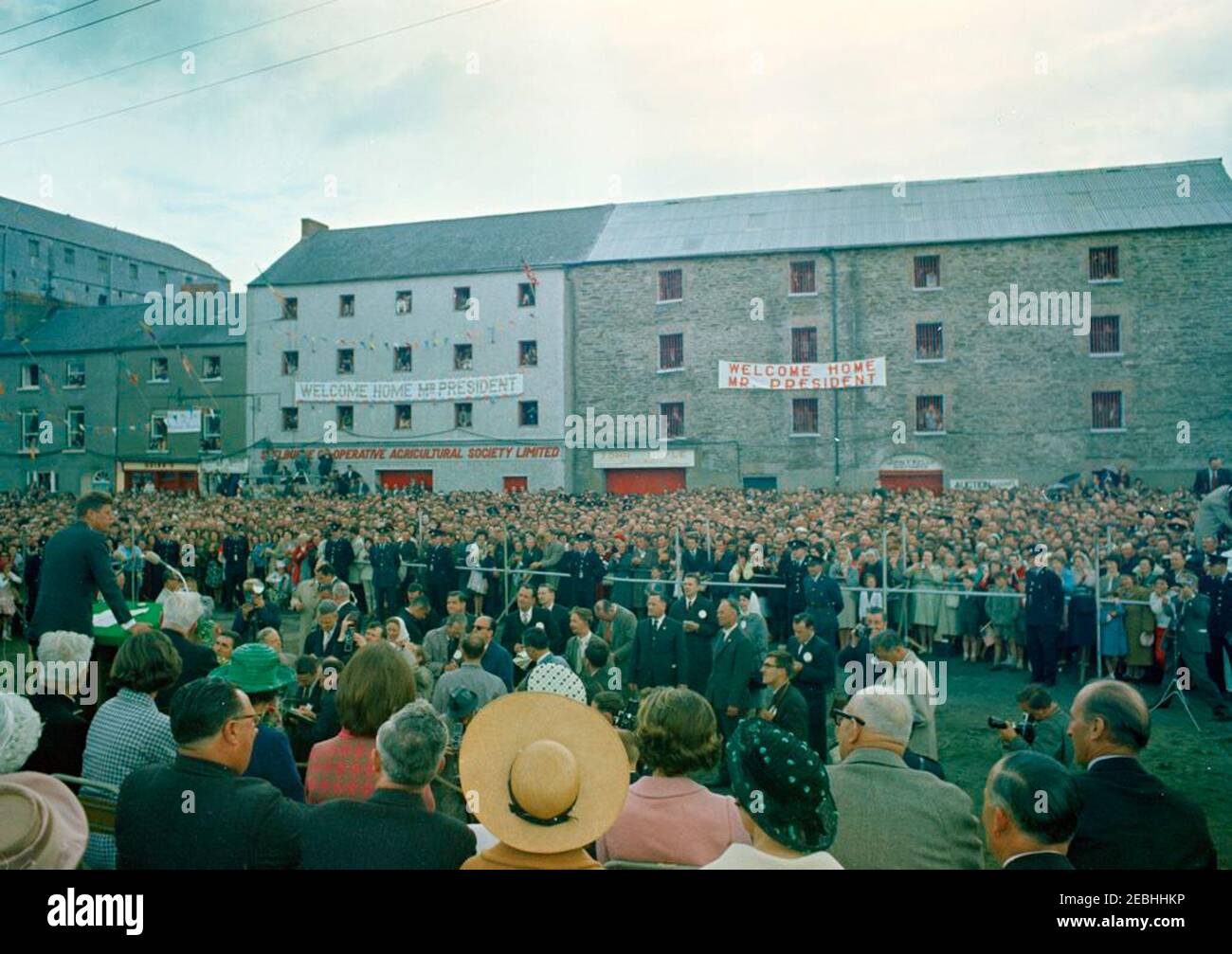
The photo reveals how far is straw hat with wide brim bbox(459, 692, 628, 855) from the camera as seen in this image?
99.8 inches

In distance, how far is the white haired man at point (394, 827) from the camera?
2766mm

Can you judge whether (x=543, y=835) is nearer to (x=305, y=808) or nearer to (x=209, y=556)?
(x=305, y=808)

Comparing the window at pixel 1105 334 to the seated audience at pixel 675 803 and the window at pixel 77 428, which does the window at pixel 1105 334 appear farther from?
the window at pixel 77 428

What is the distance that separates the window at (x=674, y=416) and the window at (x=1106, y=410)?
13.2 m

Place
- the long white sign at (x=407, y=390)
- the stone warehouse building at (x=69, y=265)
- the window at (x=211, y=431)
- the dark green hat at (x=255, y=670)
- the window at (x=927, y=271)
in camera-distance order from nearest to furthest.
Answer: the dark green hat at (x=255, y=670) → the window at (x=927, y=271) → the long white sign at (x=407, y=390) → the window at (x=211, y=431) → the stone warehouse building at (x=69, y=265)

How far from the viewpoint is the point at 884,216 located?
3042 cm

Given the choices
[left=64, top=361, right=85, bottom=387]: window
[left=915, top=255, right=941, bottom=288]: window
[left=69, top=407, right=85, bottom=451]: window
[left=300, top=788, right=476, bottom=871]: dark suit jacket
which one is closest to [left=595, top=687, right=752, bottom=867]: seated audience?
[left=300, top=788, right=476, bottom=871]: dark suit jacket

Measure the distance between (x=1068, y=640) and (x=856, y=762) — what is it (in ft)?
31.6

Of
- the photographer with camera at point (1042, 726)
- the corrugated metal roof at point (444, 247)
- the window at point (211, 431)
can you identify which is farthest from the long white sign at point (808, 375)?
the photographer with camera at point (1042, 726)

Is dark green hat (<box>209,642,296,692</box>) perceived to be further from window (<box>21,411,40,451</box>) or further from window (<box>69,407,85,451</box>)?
window (<box>21,411,40,451</box>)

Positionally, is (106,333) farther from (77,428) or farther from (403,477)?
(403,477)

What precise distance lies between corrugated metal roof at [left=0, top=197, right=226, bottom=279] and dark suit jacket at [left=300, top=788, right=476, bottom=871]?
3622 centimetres

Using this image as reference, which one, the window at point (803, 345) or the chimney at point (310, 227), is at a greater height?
the chimney at point (310, 227)

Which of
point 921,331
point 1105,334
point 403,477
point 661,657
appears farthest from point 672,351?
point 661,657
